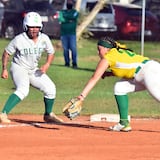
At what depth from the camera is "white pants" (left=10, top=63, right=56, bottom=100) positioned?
12.9 metres

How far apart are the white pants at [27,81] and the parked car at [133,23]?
25.1 metres

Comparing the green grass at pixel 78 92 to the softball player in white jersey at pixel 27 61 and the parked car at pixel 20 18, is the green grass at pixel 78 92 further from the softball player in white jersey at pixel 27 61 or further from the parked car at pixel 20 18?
the parked car at pixel 20 18

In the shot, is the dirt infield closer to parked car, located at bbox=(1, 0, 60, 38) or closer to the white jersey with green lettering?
the white jersey with green lettering

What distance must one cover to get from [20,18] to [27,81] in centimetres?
2278

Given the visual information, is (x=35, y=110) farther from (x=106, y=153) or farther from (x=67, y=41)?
(x=67, y=41)

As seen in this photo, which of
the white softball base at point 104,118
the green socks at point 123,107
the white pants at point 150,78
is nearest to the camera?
the white pants at point 150,78

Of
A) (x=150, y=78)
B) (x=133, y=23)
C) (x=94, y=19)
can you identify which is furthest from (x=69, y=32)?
(x=150, y=78)

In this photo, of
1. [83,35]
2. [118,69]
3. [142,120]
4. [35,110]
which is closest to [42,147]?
[118,69]

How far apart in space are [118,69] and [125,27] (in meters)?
26.9

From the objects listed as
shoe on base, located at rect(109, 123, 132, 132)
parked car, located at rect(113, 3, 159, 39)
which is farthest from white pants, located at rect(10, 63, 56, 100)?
parked car, located at rect(113, 3, 159, 39)

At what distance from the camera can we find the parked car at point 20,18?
35.5 m

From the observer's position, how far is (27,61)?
1294 centimetres

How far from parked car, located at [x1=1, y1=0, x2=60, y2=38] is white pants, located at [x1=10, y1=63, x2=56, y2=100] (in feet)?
72.8

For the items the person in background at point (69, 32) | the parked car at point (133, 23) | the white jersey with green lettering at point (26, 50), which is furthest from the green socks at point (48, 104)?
the parked car at point (133, 23)
